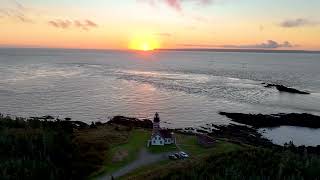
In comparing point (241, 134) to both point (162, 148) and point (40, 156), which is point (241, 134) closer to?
point (162, 148)

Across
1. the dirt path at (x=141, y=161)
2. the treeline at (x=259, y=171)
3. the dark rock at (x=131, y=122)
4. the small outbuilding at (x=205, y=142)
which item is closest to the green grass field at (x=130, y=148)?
the dirt path at (x=141, y=161)

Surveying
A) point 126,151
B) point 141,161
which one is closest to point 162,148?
point 126,151

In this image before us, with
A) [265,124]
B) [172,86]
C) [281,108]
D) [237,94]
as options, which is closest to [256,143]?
[265,124]

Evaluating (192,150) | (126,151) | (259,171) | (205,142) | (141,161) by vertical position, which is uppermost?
(259,171)

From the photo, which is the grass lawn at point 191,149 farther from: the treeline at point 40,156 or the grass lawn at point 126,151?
the treeline at point 40,156

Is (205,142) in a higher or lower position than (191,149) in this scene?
higher
